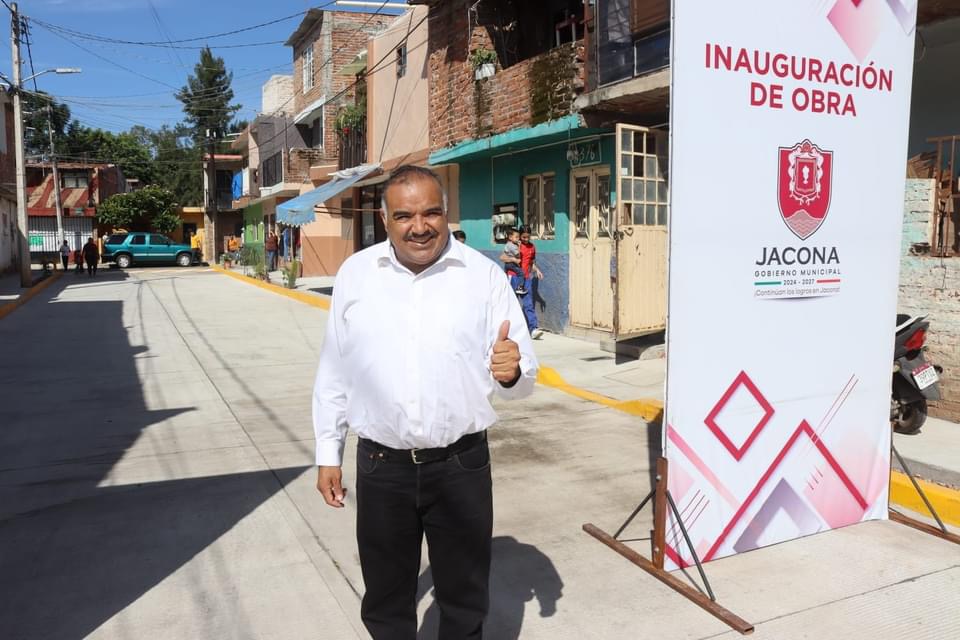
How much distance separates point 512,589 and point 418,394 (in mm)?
1580

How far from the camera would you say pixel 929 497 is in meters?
4.73

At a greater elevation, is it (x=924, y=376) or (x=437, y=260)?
(x=437, y=260)

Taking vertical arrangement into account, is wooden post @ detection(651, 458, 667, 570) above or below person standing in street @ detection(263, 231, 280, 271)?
below

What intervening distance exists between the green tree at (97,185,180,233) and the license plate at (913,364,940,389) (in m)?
43.9

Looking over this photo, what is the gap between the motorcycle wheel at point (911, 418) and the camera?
19.0ft

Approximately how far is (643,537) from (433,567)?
1986 millimetres

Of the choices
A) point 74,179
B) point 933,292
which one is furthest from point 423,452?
point 74,179

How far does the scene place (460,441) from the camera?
2.56m

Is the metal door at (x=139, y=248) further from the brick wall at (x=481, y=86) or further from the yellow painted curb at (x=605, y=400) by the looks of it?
the yellow painted curb at (x=605, y=400)

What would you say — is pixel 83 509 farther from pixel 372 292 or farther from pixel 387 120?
pixel 387 120

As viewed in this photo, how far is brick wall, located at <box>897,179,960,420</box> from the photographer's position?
6336 millimetres

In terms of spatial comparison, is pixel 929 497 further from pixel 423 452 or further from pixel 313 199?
pixel 313 199

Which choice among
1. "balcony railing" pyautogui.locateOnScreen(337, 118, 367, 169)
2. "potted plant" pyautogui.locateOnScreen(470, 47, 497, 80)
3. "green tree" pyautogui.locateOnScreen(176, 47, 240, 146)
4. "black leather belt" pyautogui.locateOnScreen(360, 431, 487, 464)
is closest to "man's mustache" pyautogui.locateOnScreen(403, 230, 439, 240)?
"black leather belt" pyautogui.locateOnScreen(360, 431, 487, 464)

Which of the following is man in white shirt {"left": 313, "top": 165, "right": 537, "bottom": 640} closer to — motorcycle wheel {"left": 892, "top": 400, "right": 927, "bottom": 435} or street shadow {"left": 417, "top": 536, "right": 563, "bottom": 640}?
street shadow {"left": 417, "top": 536, "right": 563, "bottom": 640}
